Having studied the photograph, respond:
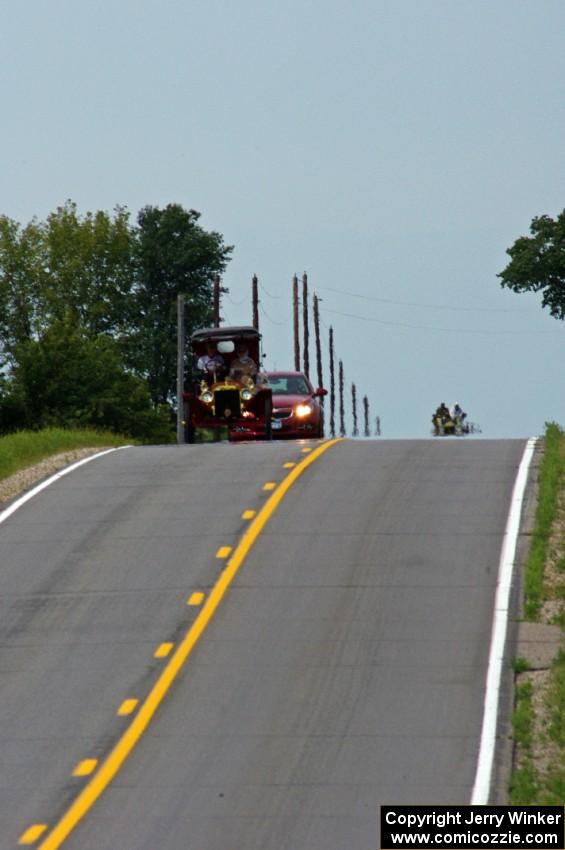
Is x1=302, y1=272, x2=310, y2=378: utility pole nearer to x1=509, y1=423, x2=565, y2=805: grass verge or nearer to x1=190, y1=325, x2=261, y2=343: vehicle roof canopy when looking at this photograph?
x1=190, y1=325, x2=261, y2=343: vehicle roof canopy

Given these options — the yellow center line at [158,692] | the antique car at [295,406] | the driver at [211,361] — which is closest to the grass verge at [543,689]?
the yellow center line at [158,692]

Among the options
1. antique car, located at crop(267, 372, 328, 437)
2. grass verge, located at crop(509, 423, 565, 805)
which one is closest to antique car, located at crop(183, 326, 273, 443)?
antique car, located at crop(267, 372, 328, 437)

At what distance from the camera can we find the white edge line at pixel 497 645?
600 inches

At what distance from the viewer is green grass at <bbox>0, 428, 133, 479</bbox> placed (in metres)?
31.2

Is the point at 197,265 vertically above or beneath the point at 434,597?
above

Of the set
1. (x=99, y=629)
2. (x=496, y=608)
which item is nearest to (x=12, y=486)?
(x=99, y=629)

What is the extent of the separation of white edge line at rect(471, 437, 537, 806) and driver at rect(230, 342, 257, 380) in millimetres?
9337

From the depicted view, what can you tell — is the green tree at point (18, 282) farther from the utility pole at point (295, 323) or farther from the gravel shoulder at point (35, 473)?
the gravel shoulder at point (35, 473)

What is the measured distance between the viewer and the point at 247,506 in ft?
86.4

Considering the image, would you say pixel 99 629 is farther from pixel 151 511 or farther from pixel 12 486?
pixel 12 486

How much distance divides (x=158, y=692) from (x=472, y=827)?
17.0ft

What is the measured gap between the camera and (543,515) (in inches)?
960

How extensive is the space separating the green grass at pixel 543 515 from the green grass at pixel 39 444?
28.8 ft

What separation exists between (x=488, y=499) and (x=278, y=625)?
267 inches
